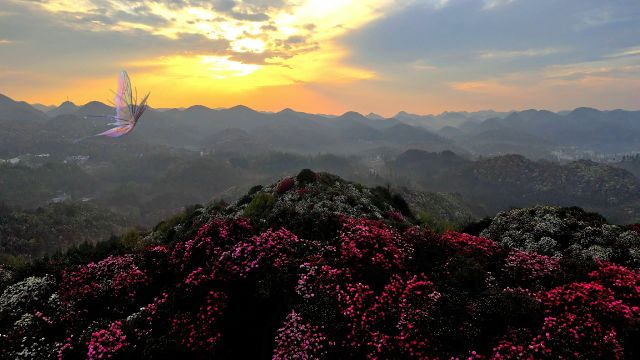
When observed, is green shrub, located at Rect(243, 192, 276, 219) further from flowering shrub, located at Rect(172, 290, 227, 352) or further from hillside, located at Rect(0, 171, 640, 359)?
flowering shrub, located at Rect(172, 290, 227, 352)

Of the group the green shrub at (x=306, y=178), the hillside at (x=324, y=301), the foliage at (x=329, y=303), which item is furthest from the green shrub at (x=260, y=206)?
the foliage at (x=329, y=303)

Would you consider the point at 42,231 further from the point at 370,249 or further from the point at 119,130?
the point at 370,249

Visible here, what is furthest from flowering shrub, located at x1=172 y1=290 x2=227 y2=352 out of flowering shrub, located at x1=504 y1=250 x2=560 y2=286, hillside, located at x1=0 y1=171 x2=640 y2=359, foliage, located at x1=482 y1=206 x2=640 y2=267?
foliage, located at x1=482 y1=206 x2=640 y2=267

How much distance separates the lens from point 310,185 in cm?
4738

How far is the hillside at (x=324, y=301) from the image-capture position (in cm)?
1363

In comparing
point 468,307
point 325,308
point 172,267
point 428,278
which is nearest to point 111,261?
point 172,267

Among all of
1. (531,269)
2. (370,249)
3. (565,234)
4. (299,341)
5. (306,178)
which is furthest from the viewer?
(306,178)

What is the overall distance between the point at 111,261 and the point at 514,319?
20.7 metres

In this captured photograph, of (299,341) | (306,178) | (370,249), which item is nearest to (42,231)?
(306,178)

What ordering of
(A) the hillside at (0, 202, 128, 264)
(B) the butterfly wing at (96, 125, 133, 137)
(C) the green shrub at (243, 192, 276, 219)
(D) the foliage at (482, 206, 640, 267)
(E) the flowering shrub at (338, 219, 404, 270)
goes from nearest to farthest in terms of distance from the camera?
(E) the flowering shrub at (338, 219, 404, 270) < (B) the butterfly wing at (96, 125, 133, 137) < (D) the foliage at (482, 206, 640, 267) < (C) the green shrub at (243, 192, 276, 219) < (A) the hillside at (0, 202, 128, 264)

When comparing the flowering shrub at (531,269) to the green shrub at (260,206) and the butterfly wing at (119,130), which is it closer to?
the butterfly wing at (119,130)

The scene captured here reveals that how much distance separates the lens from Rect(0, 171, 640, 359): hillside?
537 inches

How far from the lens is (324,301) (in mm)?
15625

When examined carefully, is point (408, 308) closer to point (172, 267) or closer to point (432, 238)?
point (432, 238)
